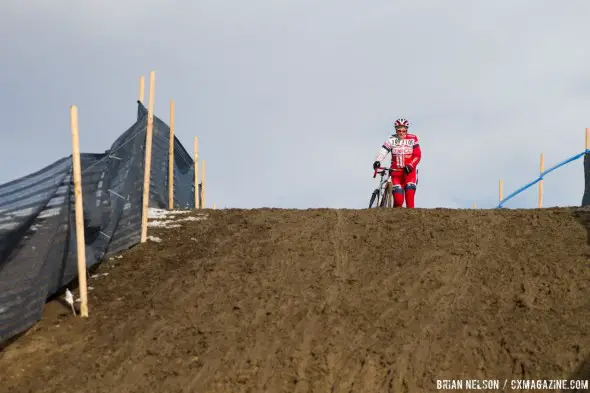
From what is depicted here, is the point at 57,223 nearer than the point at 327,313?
No

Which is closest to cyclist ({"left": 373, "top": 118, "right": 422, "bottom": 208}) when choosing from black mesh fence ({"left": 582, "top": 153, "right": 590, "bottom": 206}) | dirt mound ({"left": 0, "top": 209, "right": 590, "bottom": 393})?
dirt mound ({"left": 0, "top": 209, "right": 590, "bottom": 393})

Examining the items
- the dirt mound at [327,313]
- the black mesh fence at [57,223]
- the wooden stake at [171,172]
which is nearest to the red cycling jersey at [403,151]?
the dirt mound at [327,313]

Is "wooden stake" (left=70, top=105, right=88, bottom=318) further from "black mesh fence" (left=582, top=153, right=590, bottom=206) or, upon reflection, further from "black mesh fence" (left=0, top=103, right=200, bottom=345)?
"black mesh fence" (left=582, top=153, right=590, bottom=206)

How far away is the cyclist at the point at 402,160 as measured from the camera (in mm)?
13578

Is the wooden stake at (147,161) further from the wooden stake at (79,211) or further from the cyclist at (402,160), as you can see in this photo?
the cyclist at (402,160)

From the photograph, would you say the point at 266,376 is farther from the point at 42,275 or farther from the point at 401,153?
the point at 401,153

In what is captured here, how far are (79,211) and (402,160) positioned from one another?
7376 mm

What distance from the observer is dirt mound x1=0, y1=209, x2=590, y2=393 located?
22.7ft

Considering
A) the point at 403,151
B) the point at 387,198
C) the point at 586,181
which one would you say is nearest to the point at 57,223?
the point at 387,198

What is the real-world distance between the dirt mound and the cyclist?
2454 mm

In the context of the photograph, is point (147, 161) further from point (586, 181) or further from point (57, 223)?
point (586, 181)

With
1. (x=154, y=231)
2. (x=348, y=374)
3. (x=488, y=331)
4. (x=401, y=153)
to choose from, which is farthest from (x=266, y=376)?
(x=401, y=153)

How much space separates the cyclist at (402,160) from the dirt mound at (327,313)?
2454 mm

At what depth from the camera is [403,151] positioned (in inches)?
545
